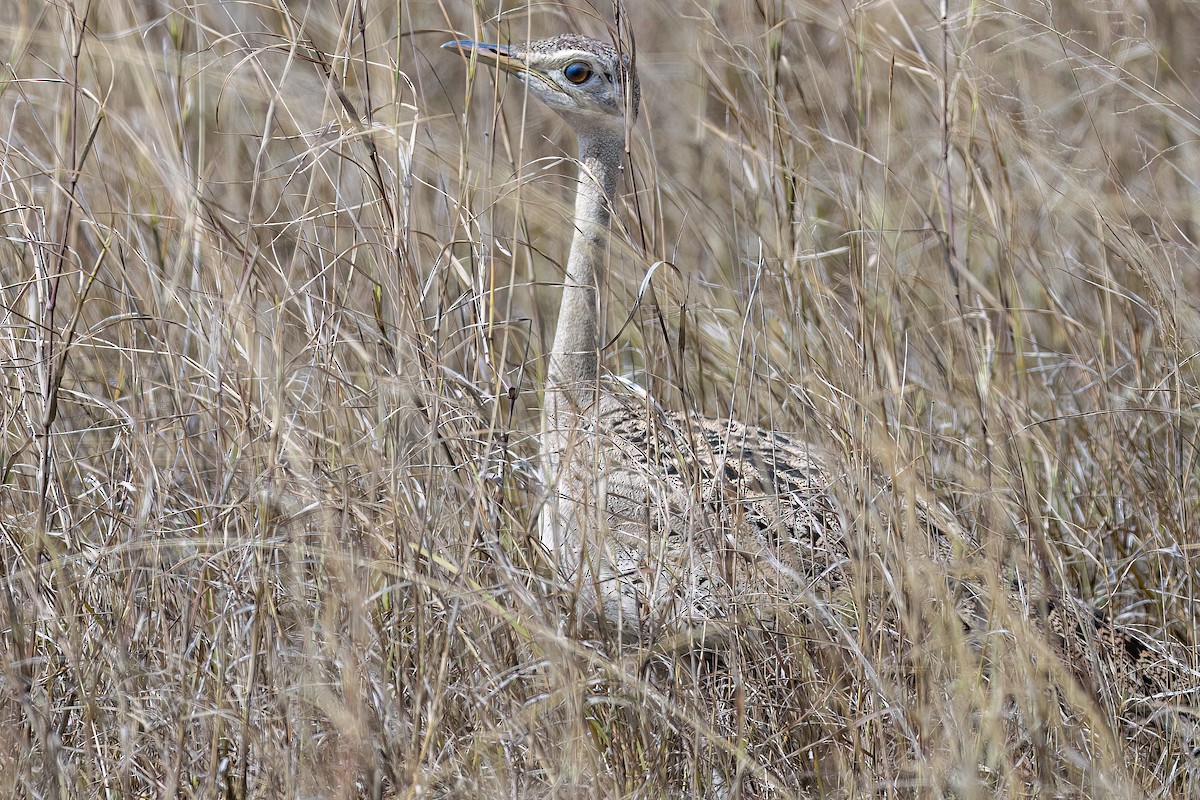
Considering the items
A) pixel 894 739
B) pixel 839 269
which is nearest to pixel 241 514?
pixel 894 739

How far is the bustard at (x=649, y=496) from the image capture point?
74.0 inches

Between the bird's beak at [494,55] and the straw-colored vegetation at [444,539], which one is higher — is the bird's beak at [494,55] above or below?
above

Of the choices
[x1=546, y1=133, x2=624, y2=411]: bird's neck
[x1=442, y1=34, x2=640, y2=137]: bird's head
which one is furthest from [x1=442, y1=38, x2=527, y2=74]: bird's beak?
[x1=546, y1=133, x2=624, y2=411]: bird's neck

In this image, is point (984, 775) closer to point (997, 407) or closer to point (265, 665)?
point (997, 407)

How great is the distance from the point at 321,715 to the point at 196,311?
77 centimetres

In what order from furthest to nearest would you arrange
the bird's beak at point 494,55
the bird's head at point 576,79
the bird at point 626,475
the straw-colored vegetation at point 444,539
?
the bird's head at point 576,79, the bird's beak at point 494,55, the bird at point 626,475, the straw-colored vegetation at point 444,539

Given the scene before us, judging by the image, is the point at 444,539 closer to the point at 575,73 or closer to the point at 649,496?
the point at 649,496

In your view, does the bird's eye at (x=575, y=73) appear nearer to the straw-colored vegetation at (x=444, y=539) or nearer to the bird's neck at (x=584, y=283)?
the bird's neck at (x=584, y=283)

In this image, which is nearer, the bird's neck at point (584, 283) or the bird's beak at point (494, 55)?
the bird's beak at point (494, 55)

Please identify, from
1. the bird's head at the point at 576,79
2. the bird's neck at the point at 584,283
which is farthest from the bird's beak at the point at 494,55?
the bird's neck at the point at 584,283

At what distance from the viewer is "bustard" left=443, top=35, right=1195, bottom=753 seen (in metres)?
1.88

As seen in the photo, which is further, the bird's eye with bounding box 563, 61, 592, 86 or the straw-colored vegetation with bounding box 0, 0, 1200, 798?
the bird's eye with bounding box 563, 61, 592, 86

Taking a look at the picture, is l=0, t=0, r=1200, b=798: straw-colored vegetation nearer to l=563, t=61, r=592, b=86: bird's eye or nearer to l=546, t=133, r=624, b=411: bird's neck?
l=546, t=133, r=624, b=411: bird's neck

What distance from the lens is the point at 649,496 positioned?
2012 millimetres
